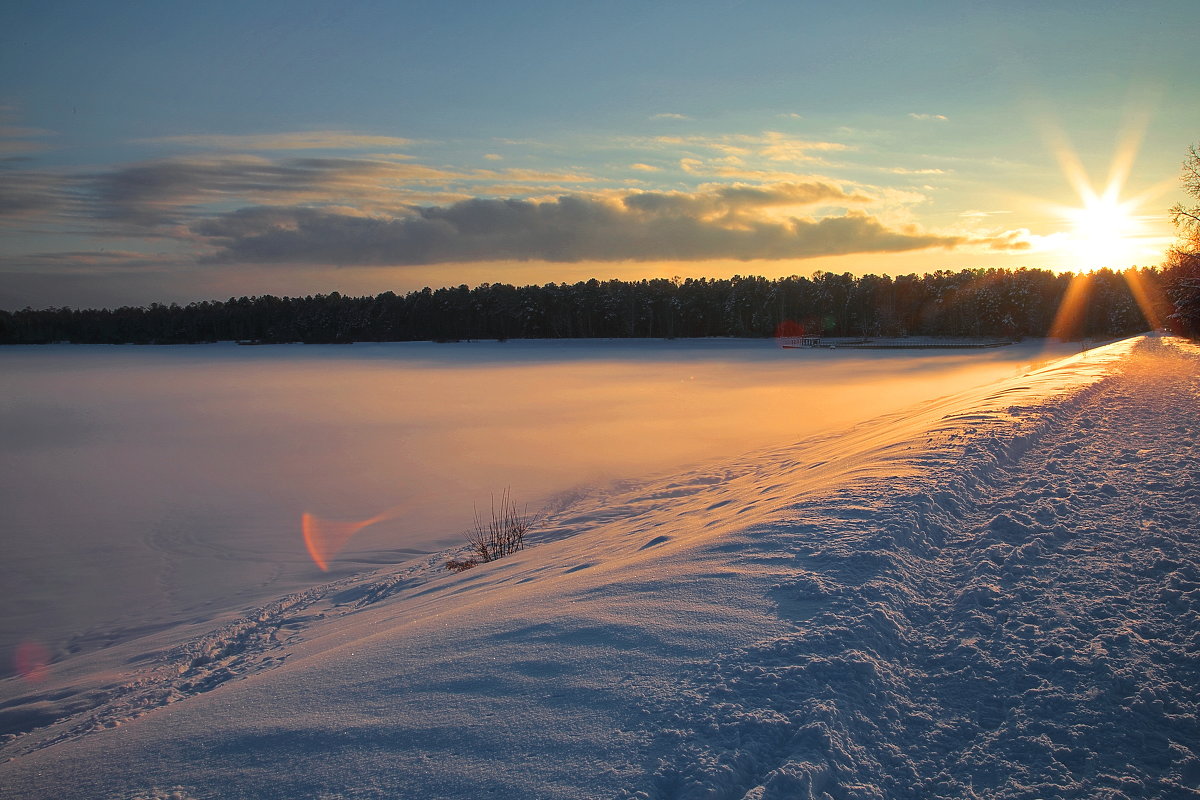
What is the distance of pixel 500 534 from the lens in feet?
31.2

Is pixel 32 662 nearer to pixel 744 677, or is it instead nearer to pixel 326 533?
pixel 326 533

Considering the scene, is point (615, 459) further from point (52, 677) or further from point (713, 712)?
point (713, 712)

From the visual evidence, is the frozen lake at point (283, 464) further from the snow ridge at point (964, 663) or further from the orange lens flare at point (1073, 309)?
the orange lens flare at point (1073, 309)

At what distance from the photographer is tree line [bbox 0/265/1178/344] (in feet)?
310

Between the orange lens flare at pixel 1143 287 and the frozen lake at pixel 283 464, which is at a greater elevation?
the orange lens flare at pixel 1143 287

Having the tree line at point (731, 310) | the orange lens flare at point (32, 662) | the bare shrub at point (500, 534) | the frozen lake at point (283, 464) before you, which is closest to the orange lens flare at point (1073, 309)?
the tree line at point (731, 310)

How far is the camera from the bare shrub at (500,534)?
9102 mm

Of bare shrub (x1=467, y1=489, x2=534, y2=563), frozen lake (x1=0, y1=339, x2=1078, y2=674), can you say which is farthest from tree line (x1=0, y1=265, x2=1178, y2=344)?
bare shrub (x1=467, y1=489, x2=534, y2=563)

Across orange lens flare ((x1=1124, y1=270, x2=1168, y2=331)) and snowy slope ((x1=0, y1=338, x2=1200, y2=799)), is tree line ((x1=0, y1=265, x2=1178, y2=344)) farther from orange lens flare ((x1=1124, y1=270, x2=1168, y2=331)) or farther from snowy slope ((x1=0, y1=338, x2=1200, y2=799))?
snowy slope ((x1=0, y1=338, x2=1200, y2=799))

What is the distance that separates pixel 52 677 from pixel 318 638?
2558 millimetres

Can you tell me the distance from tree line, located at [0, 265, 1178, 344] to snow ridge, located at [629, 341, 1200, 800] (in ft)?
317

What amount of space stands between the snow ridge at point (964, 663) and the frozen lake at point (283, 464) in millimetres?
6903

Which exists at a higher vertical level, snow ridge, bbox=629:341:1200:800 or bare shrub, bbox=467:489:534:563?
snow ridge, bbox=629:341:1200:800

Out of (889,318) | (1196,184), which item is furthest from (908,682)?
(889,318)
